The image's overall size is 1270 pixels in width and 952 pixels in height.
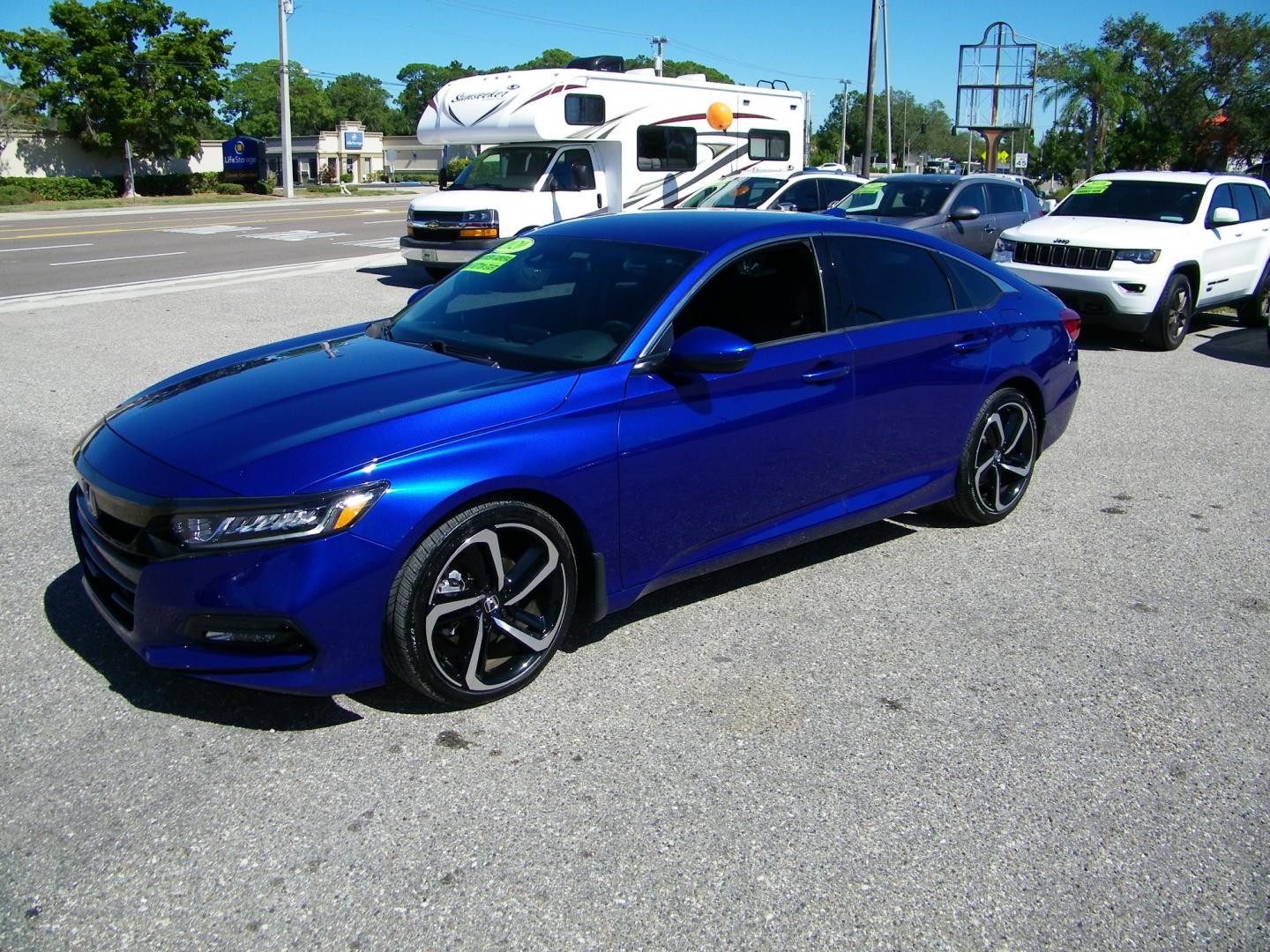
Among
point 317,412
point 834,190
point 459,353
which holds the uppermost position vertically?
point 834,190

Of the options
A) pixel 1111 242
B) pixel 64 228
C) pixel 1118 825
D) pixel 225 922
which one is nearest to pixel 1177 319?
pixel 1111 242

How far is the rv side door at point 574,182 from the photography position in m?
15.6

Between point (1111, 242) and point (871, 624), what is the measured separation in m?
8.08

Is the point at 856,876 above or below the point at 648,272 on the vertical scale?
below

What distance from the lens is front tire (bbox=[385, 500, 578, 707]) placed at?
336 centimetres

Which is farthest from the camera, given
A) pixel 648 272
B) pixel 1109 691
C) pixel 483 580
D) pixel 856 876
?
pixel 648 272

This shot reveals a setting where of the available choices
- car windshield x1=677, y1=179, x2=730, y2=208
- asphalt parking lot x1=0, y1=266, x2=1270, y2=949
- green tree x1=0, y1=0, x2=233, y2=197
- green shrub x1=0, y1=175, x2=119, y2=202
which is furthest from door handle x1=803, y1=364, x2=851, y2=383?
green tree x1=0, y1=0, x2=233, y2=197

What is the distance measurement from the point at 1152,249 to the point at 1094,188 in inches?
74.5

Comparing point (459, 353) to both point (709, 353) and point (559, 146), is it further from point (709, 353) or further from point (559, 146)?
point (559, 146)

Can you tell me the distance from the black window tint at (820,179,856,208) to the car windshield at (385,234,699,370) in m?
11.7

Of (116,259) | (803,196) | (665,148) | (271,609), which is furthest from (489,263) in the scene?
(116,259)

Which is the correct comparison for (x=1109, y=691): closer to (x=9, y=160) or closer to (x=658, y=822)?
(x=658, y=822)

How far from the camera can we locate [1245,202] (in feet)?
39.8

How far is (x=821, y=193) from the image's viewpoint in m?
15.8
